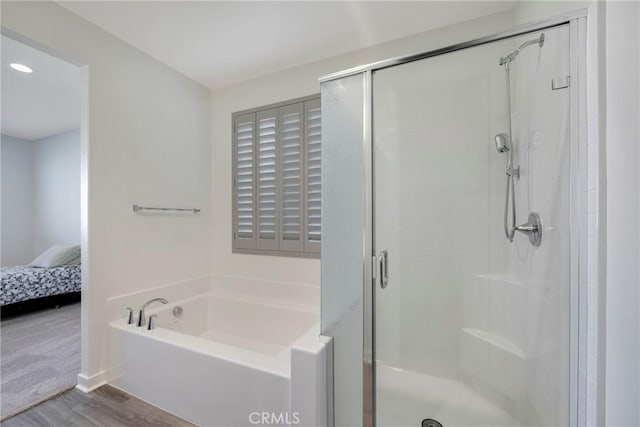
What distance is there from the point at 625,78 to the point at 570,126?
0.76ft

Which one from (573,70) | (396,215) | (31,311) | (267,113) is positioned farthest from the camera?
(31,311)

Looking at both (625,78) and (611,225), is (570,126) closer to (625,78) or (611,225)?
(625,78)

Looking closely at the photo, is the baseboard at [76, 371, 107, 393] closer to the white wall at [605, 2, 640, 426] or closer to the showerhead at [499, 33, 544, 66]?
the white wall at [605, 2, 640, 426]

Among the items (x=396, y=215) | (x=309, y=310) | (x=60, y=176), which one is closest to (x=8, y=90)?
(x=60, y=176)

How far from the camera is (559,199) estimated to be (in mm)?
1112

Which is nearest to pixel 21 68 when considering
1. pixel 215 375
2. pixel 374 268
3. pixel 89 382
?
pixel 89 382

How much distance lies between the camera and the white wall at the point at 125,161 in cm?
183

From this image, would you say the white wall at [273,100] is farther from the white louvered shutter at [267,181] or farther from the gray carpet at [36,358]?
the gray carpet at [36,358]

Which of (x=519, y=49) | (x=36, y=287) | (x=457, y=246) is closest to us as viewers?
(x=519, y=49)

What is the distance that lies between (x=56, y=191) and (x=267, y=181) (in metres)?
4.30

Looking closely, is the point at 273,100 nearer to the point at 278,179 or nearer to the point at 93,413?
the point at 278,179

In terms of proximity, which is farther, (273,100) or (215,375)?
(273,100)

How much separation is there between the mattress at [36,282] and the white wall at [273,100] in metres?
2.30

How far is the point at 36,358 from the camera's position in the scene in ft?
7.26
